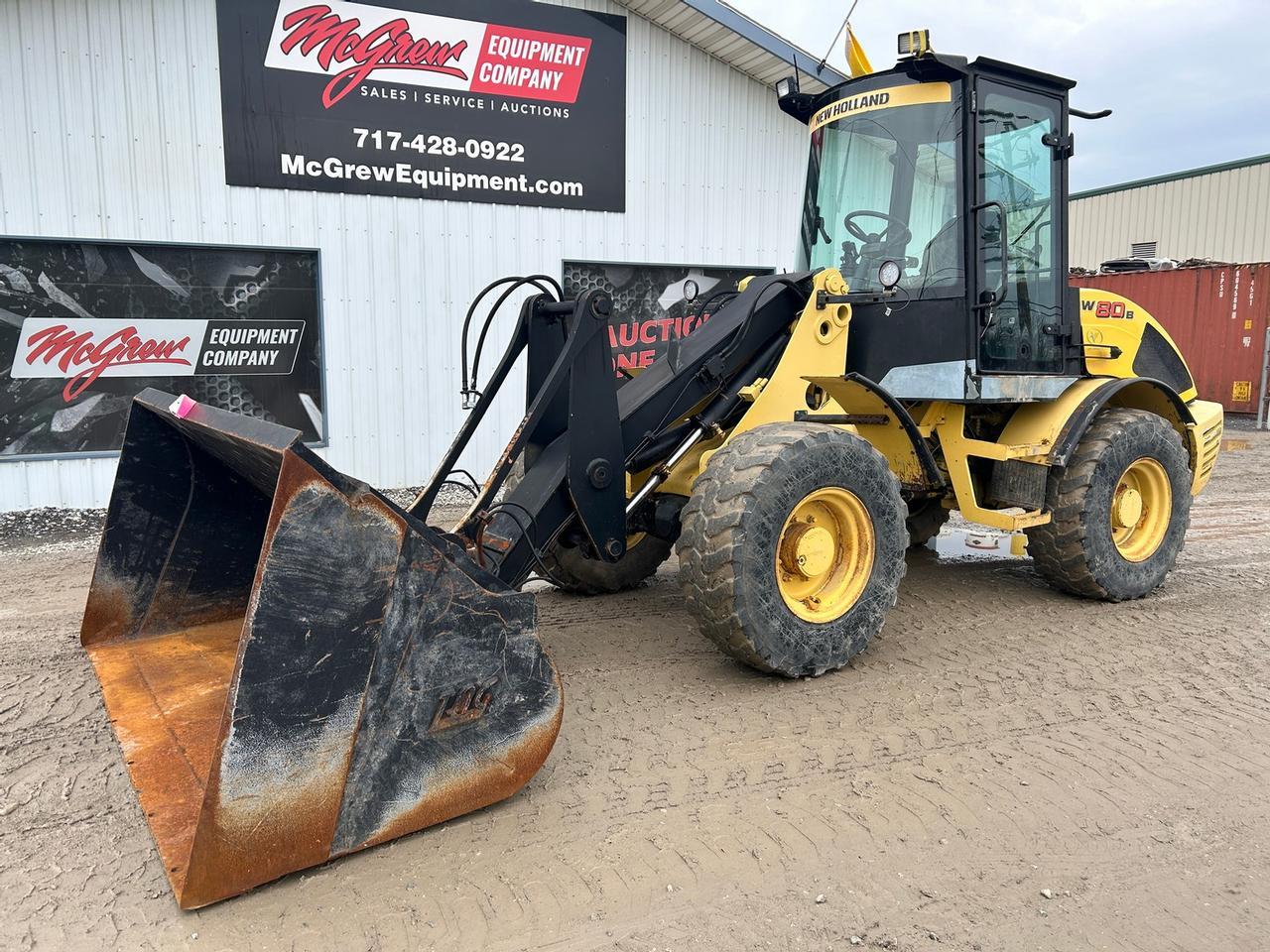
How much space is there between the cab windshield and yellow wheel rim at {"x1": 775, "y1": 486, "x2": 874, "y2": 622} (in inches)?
54.0

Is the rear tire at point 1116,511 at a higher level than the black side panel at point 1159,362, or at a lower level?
lower

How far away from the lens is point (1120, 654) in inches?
178

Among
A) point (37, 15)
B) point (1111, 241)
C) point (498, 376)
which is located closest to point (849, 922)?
point (498, 376)

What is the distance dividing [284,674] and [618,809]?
1.18 meters

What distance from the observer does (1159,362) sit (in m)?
5.91

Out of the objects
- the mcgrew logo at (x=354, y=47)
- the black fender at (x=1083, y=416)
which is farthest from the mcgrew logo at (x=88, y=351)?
the black fender at (x=1083, y=416)

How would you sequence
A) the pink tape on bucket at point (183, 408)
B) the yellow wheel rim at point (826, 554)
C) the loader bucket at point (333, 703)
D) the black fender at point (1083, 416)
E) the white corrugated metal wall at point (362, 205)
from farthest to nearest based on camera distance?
the white corrugated metal wall at point (362, 205), the black fender at point (1083, 416), the yellow wheel rim at point (826, 554), the pink tape on bucket at point (183, 408), the loader bucket at point (333, 703)

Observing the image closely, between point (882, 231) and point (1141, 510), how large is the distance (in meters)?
2.40

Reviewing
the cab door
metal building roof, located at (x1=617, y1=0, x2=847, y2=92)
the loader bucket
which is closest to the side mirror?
the cab door

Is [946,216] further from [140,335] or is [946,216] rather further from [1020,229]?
[140,335]

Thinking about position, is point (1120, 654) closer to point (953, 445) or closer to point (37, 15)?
point (953, 445)

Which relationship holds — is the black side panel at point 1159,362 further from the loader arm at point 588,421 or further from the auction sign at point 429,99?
the auction sign at point 429,99

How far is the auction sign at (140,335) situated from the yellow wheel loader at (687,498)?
166 inches

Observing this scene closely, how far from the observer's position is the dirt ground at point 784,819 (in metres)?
2.45
